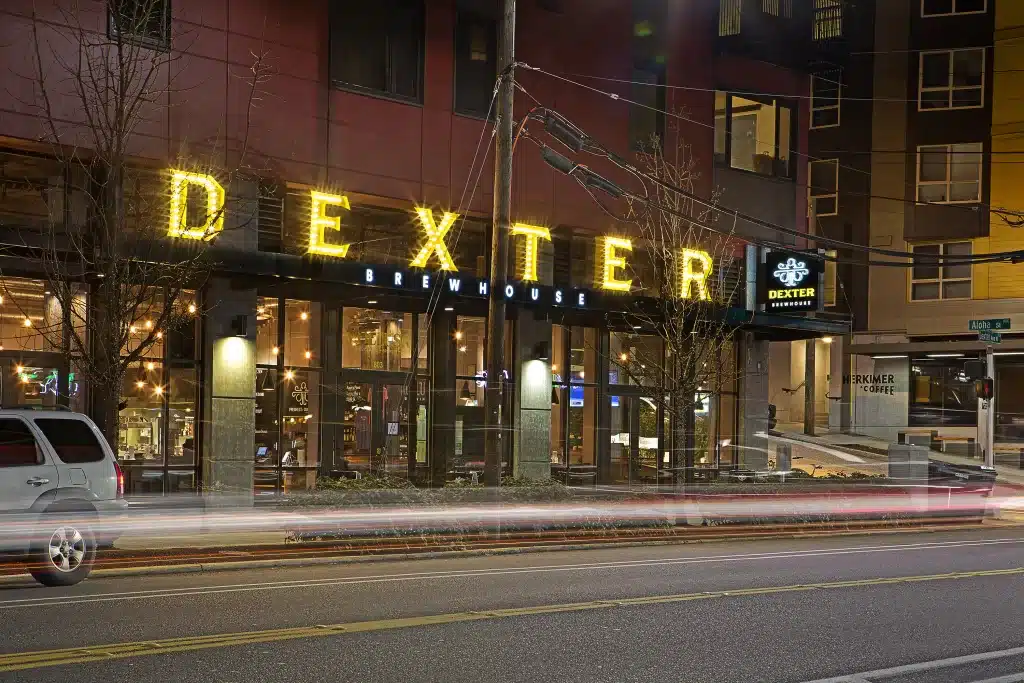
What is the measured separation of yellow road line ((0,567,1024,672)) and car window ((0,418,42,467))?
434 centimetres

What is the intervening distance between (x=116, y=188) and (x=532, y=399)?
1206 centimetres

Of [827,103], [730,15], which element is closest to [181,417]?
[730,15]

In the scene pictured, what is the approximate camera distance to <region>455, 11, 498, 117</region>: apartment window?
2606 centimetres

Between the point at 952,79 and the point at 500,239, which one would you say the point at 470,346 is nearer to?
the point at 500,239

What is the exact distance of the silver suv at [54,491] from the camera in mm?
12383

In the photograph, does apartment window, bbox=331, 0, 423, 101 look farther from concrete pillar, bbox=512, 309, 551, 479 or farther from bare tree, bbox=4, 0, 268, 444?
concrete pillar, bbox=512, 309, 551, 479

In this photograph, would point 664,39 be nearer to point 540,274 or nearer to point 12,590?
point 540,274

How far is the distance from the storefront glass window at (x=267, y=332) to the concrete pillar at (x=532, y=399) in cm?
561

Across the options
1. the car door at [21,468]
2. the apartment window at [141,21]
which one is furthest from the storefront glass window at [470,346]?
the car door at [21,468]

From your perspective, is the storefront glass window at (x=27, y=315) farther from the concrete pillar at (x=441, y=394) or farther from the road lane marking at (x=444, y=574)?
the road lane marking at (x=444, y=574)

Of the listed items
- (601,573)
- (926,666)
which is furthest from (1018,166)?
(926,666)

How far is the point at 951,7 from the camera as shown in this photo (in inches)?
1741

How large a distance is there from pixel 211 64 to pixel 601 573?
41.3 ft

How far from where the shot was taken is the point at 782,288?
30.3m
